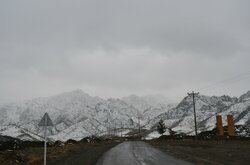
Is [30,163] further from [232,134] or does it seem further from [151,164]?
[232,134]

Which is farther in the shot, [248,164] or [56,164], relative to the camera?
[56,164]

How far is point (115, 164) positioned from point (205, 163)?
624cm

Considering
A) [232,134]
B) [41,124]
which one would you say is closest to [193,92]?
[232,134]

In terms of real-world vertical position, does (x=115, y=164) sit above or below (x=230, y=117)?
below

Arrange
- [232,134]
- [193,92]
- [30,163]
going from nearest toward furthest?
1. [30,163]
2. [193,92]
3. [232,134]

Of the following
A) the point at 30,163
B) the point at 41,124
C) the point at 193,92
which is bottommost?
the point at 30,163

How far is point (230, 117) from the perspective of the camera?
68812 millimetres

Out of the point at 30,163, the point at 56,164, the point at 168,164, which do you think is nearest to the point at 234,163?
the point at 168,164

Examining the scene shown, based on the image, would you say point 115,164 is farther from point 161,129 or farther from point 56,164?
point 161,129

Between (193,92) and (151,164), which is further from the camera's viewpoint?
(193,92)

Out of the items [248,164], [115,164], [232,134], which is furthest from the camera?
[232,134]

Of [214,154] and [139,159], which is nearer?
[139,159]

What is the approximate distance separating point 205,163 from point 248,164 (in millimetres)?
2742

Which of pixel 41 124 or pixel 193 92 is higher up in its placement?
pixel 193 92
